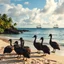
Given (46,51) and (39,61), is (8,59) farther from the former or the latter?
(46,51)

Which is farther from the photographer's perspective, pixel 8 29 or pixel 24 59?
pixel 8 29

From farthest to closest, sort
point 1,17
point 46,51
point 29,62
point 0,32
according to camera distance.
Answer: point 1,17 < point 0,32 < point 46,51 < point 29,62

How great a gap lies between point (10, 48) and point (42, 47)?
2094mm

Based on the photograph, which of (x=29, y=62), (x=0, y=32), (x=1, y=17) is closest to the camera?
(x=29, y=62)

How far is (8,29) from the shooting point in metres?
61.4

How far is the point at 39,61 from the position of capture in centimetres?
1189

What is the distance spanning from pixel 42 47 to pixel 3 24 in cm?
4410

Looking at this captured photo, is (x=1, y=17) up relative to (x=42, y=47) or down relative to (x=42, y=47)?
up

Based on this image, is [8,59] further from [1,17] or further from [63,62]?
[1,17]

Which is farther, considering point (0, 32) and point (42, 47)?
point (0, 32)

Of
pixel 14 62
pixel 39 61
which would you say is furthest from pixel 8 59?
pixel 39 61

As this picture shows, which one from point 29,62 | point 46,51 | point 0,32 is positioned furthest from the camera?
point 0,32

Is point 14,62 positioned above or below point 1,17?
below

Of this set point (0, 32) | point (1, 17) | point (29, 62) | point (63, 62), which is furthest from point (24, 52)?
point (1, 17)
